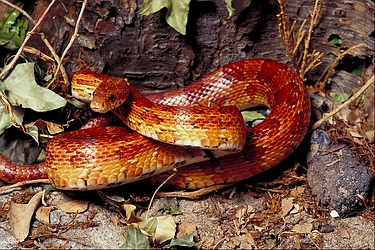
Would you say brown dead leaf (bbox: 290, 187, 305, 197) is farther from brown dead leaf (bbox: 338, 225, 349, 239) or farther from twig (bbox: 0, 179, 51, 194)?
twig (bbox: 0, 179, 51, 194)

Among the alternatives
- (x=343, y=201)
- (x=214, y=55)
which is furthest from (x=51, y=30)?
(x=343, y=201)

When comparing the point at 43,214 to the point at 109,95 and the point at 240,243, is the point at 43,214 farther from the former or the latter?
the point at 240,243

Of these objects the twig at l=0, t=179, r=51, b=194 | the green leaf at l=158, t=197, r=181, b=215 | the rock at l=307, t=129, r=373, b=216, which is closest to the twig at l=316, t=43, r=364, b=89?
the rock at l=307, t=129, r=373, b=216

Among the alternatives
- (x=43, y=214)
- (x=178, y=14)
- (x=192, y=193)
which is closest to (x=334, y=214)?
(x=192, y=193)

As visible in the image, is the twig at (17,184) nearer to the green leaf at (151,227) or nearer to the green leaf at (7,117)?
the green leaf at (7,117)

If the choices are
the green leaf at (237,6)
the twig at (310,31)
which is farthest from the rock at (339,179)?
the green leaf at (237,6)
